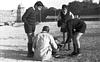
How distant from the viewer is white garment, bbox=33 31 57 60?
6.09 metres

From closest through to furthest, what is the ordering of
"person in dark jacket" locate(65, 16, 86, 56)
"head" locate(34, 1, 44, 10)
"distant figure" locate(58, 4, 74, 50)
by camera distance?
"head" locate(34, 1, 44, 10) < "person in dark jacket" locate(65, 16, 86, 56) < "distant figure" locate(58, 4, 74, 50)

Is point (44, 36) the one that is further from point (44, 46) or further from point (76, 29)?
point (76, 29)

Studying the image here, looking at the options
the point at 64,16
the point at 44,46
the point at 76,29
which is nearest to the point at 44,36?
the point at 44,46

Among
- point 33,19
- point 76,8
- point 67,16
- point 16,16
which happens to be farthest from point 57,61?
point 16,16

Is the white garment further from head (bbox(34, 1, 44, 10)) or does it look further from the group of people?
head (bbox(34, 1, 44, 10))

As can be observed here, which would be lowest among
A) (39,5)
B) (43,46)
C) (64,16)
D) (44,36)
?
(43,46)

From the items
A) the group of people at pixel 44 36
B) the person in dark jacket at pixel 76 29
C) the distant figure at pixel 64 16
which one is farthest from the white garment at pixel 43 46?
the distant figure at pixel 64 16

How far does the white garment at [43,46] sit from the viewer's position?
6.09 m

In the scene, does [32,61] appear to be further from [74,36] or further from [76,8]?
[76,8]

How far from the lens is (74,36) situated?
6.65 meters

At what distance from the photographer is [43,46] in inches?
240

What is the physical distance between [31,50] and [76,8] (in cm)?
4392

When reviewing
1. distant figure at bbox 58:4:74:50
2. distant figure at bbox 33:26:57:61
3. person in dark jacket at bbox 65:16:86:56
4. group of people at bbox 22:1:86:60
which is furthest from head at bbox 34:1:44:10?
distant figure at bbox 58:4:74:50

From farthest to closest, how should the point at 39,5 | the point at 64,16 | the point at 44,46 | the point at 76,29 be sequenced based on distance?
1. the point at 64,16
2. the point at 76,29
3. the point at 39,5
4. the point at 44,46
